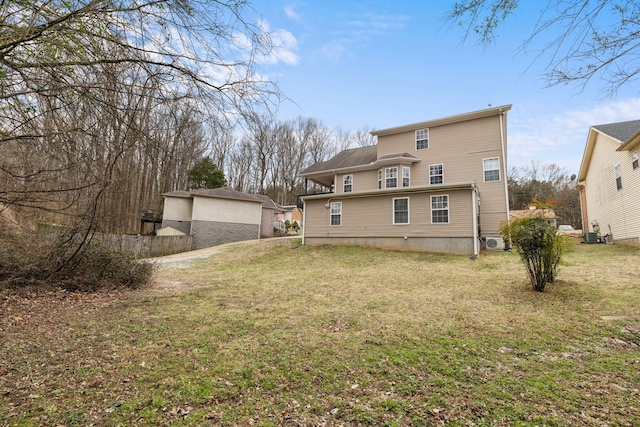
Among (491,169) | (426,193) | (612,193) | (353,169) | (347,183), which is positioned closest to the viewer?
(426,193)

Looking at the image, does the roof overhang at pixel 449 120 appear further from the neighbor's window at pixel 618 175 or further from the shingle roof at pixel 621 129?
the neighbor's window at pixel 618 175

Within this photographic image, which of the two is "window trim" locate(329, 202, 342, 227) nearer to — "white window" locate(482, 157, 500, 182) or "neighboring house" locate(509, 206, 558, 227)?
"white window" locate(482, 157, 500, 182)

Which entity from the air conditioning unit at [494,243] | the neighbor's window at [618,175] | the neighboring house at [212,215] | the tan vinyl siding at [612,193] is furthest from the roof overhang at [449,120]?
the neighboring house at [212,215]

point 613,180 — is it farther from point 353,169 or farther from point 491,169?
point 353,169

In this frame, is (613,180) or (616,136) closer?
(616,136)

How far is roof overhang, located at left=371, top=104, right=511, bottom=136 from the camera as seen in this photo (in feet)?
46.1

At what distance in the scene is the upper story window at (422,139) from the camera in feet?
52.6

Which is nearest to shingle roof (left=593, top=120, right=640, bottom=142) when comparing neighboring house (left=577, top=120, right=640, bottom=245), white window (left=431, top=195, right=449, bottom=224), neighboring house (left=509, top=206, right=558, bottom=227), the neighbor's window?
neighboring house (left=577, top=120, right=640, bottom=245)

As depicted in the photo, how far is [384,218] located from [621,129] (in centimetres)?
1230

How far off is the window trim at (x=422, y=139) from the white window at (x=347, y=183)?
13.8ft

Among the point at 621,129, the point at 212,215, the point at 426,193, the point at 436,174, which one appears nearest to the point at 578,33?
the point at 426,193

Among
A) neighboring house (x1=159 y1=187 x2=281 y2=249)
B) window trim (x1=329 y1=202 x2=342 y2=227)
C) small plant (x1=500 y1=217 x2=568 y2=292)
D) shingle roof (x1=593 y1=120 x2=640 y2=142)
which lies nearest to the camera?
small plant (x1=500 y1=217 x2=568 y2=292)

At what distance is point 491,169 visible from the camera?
1430 cm

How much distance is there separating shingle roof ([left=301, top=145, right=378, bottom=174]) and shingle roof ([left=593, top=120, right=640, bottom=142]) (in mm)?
11121
